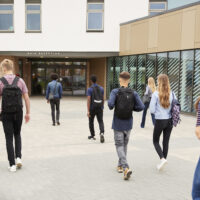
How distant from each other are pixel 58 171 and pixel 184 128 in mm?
6073

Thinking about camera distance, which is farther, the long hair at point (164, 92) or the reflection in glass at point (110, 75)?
the reflection in glass at point (110, 75)

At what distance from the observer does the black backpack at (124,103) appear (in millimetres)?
4871

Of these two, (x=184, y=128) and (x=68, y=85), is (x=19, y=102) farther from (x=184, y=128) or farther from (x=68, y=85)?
(x=68, y=85)

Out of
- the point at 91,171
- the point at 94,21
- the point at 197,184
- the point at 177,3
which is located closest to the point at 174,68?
the point at 177,3

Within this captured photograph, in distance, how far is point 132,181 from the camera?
477 centimetres

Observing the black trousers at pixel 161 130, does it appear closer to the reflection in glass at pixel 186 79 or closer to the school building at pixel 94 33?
the reflection in glass at pixel 186 79

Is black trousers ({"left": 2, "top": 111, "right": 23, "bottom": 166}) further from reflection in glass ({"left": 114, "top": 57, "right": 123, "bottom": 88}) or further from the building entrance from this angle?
the building entrance

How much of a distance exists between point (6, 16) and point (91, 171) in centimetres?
1692

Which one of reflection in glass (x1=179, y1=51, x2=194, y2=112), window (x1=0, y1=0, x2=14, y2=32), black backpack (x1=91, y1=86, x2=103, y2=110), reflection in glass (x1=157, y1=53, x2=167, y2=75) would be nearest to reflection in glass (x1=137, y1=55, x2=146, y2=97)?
reflection in glass (x1=157, y1=53, x2=167, y2=75)

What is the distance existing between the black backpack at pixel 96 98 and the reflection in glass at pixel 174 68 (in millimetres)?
7329

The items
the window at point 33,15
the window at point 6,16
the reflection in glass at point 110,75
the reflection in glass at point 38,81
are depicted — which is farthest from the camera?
the reflection in glass at point 38,81

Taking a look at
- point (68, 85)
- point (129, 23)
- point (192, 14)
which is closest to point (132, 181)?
point (192, 14)

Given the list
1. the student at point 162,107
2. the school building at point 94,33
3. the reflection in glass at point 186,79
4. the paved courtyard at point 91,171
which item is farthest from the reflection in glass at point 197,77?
the student at point 162,107

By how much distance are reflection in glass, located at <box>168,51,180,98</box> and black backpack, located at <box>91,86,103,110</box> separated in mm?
7329
